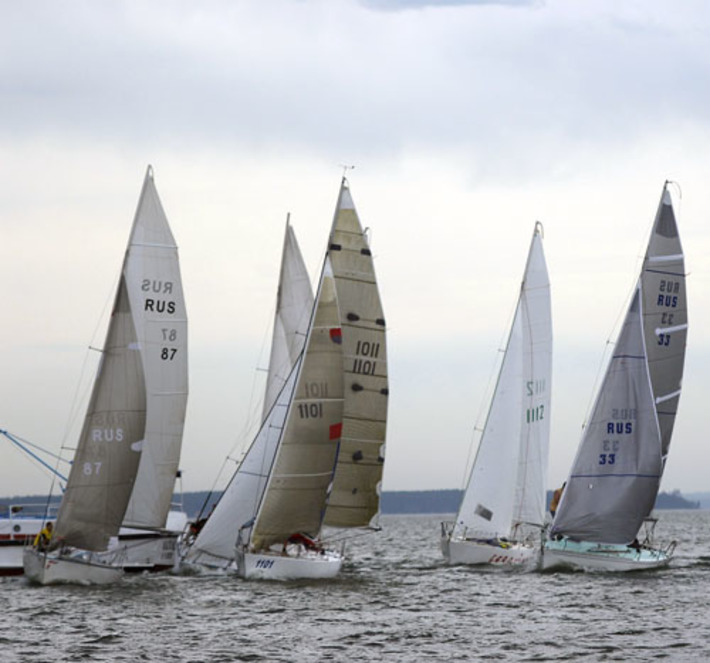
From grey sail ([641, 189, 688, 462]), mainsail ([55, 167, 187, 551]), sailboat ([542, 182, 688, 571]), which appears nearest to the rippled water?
sailboat ([542, 182, 688, 571])

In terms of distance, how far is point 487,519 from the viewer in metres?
48.8

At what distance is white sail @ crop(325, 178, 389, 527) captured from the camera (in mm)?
42812

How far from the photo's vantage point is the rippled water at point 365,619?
91.1ft

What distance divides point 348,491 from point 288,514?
424cm

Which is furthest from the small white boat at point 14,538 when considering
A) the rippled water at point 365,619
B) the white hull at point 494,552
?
the white hull at point 494,552

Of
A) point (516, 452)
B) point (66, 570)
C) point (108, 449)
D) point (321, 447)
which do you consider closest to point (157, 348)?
point (108, 449)

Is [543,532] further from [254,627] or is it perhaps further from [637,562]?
[254,627]

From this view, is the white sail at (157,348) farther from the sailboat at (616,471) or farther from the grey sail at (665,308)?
the grey sail at (665,308)

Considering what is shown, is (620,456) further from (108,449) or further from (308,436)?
(108,449)

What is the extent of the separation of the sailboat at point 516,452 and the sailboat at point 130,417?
464 inches

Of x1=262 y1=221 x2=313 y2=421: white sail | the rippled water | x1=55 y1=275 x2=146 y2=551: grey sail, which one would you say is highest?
x1=262 y1=221 x2=313 y2=421: white sail

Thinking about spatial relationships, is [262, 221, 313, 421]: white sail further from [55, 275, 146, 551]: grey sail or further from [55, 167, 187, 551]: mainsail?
[55, 275, 146, 551]: grey sail

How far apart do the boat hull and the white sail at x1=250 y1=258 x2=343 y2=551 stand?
8.44 meters

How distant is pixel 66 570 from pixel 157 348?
8.00 meters
